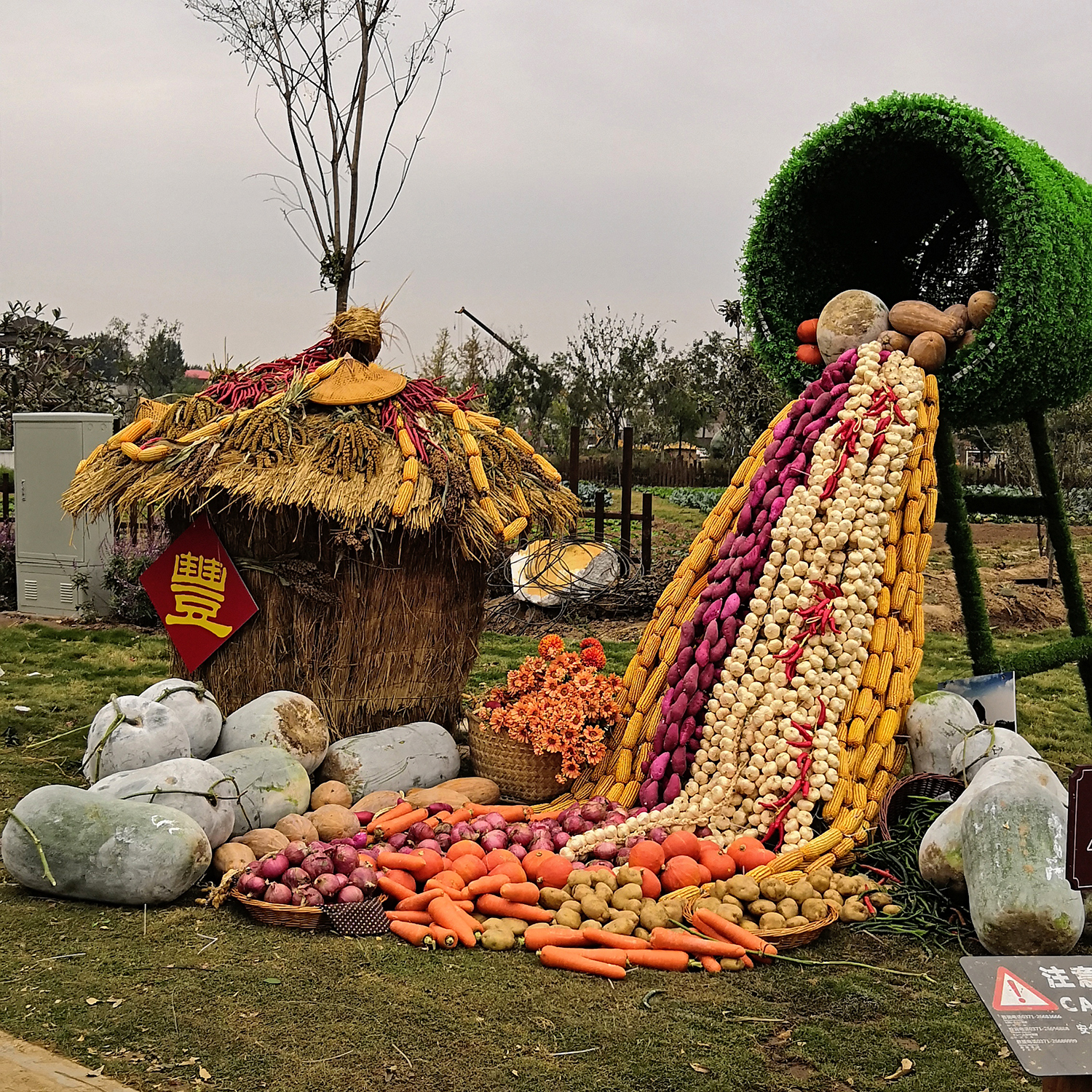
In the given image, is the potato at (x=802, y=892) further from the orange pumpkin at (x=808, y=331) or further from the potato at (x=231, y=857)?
the orange pumpkin at (x=808, y=331)

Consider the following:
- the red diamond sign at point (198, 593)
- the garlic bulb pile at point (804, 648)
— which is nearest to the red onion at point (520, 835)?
the garlic bulb pile at point (804, 648)

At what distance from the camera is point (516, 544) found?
1137 centimetres

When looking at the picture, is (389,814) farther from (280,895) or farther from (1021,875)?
(1021,875)

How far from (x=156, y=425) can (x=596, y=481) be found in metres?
21.5

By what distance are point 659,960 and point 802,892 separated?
0.62 meters

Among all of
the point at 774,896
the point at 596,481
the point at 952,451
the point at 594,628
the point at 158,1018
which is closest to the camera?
the point at 158,1018

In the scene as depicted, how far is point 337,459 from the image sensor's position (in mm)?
5328

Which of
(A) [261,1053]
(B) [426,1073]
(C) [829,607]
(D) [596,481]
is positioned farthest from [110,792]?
(D) [596,481]

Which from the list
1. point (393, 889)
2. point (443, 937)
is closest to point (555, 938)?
point (443, 937)

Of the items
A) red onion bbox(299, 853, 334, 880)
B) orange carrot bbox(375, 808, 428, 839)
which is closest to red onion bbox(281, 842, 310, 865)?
red onion bbox(299, 853, 334, 880)

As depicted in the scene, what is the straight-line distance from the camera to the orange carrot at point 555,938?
3643mm

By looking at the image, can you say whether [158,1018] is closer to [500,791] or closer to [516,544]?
[500,791]

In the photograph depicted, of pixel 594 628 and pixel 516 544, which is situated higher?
pixel 516 544

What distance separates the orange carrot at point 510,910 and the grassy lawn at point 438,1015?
0.22 meters
